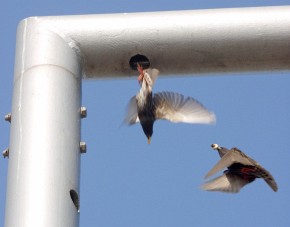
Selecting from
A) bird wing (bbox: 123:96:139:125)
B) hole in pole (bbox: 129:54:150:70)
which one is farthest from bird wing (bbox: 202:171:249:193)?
hole in pole (bbox: 129:54:150:70)

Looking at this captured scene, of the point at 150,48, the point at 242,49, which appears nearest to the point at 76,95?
the point at 150,48

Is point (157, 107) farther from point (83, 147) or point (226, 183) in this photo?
point (83, 147)

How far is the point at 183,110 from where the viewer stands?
362cm

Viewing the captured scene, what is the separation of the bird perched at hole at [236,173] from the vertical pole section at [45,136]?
29.2 inches

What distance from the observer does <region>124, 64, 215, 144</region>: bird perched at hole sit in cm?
347

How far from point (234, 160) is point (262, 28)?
22.4 inches

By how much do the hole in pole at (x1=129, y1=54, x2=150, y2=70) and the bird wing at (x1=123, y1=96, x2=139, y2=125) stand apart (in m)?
0.23

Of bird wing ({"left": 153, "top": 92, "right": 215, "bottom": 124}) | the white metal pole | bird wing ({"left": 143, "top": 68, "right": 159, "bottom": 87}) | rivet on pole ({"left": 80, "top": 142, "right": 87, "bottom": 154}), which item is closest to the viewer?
the white metal pole

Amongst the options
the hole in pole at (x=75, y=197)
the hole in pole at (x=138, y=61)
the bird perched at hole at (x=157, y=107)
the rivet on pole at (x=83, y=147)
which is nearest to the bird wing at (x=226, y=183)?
the bird perched at hole at (x=157, y=107)

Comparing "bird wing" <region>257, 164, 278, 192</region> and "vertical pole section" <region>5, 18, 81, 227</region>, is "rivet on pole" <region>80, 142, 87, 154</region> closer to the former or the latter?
"vertical pole section" <region>5, 18, 81, 227</region>

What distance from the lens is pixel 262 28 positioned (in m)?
3.37

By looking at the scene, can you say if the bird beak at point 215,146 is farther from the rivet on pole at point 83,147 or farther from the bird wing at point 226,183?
the rivet on pole at point 83,147

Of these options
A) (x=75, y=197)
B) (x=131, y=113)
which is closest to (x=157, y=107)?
(x=131, y=113)

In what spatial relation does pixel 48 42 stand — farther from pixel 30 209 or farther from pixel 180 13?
pixel 30 209
